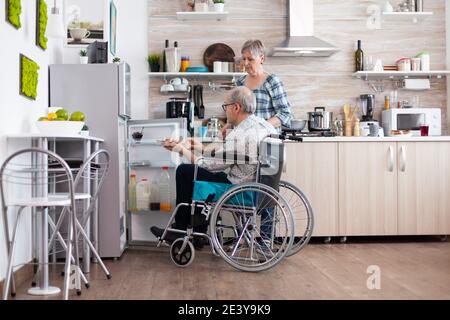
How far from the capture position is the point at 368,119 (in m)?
5.59

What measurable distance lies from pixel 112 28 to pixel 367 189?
246cm

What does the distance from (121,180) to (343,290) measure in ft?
6.28

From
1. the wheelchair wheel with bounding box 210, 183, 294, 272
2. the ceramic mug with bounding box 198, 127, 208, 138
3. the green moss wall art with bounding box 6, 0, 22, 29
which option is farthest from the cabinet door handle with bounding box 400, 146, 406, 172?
the green moss wall art with bounding box 6, 0, 22, 29

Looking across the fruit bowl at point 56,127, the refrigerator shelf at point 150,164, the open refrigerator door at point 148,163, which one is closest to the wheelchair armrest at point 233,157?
the fruit bowl at point 56,127

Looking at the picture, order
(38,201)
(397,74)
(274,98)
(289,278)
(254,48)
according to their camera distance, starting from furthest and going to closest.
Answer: (397,74)
(274,98)
(254,48)
(289,278)
(38,201)

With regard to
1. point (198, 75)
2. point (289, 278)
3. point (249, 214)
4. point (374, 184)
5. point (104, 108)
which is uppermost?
point (198, 75)

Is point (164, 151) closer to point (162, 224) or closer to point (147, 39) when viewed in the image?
point (162, 224)

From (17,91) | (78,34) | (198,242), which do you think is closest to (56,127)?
(17,91)

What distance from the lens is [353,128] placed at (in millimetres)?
5504

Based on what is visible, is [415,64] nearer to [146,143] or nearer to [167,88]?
[167,88]

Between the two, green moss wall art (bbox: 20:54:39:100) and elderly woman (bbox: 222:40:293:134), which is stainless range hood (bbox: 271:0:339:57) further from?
green moss wall art (bbox: 20:54:39:100)

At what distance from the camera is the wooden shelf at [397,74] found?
5.61m

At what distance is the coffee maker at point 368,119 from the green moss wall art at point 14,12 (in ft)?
9.97

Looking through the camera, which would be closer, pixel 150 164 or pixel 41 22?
pixel 41 22
